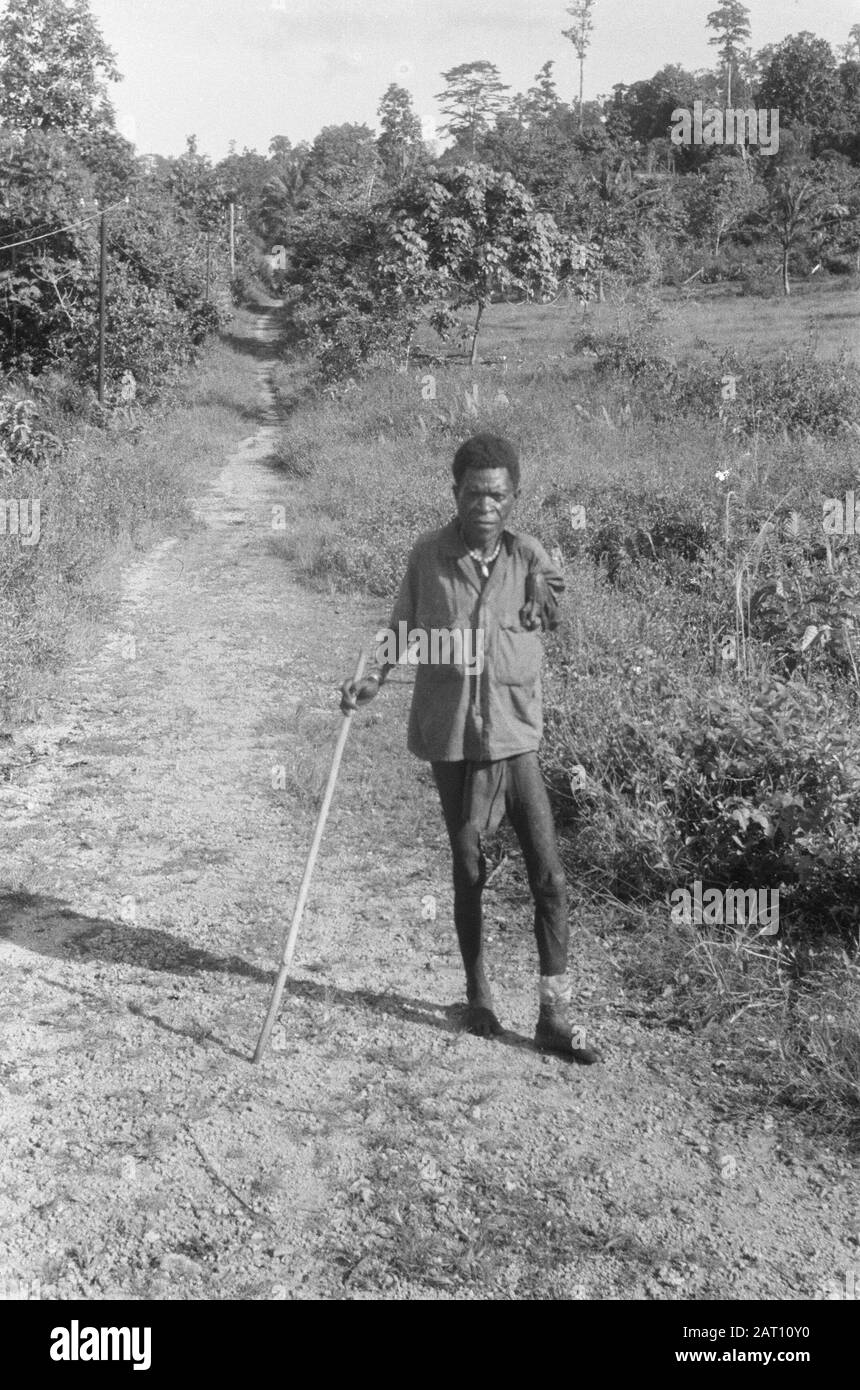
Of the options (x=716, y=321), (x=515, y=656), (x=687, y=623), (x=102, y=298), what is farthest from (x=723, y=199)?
(x=515, y=656)

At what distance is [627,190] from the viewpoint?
38.5 metres

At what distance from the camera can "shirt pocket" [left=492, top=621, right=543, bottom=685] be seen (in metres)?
3.80

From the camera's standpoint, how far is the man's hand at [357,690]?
13.1ft

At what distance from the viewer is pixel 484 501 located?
3.75 metres

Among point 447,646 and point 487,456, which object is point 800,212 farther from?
point 447,646

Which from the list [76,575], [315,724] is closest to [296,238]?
[76,575]

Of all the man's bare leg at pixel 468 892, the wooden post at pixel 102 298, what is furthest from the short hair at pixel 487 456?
the wooden post at pixel 102 298

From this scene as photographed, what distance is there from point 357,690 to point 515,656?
528 millimetres

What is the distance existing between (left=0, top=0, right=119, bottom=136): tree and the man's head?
32.9m

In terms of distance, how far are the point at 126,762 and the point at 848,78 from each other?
58763 mm

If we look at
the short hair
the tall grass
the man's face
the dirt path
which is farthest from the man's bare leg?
the tall grass

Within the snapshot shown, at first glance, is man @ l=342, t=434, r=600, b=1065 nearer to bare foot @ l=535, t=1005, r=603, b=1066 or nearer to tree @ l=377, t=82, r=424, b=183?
bare foot @ l=535, t=1005, r=603, b=1066

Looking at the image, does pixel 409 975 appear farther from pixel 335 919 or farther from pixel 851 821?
pixel 851 821

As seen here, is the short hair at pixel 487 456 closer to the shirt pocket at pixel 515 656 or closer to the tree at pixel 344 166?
the shirt pocket at pixel 515 656
